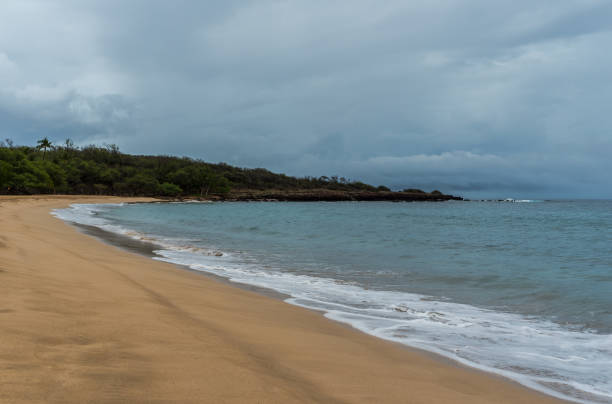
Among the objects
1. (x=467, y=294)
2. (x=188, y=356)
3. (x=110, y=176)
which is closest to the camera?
(x=188, y=356)

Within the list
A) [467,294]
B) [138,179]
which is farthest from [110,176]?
[467,294]

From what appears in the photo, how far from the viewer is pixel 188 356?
2.79 metres

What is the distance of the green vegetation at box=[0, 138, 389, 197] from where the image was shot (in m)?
68.1

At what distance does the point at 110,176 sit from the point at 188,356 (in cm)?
11343

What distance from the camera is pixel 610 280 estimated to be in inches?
368

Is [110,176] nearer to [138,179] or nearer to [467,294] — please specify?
[138,179]

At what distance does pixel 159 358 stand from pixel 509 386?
9.44ft

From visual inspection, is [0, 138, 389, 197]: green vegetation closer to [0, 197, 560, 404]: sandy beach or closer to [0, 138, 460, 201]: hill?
[0, 138, 460, 201]: hill

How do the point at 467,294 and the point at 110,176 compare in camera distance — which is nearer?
the point at 467,294

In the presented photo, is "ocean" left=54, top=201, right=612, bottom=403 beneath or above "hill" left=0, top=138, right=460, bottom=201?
beneath

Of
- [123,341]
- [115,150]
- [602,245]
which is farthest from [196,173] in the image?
[123,341]

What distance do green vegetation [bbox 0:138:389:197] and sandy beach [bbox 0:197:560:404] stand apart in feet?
245

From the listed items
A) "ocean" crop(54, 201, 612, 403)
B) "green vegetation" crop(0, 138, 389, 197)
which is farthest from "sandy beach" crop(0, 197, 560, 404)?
"green vegetation" crop(0, 138, 389, 197)

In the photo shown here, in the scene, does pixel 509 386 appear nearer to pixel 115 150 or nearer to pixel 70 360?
pixel 70 360
